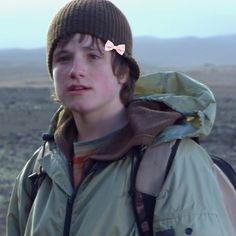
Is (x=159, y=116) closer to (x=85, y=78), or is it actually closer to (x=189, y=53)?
(x=85, y=78)

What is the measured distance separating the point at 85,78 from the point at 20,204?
0.44 meters

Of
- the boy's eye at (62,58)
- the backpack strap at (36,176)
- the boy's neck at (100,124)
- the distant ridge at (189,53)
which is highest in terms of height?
the boy's eye at (62,58)

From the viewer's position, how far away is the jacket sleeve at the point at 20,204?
2517 mm

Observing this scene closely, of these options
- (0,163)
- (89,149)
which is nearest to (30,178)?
(89,149)

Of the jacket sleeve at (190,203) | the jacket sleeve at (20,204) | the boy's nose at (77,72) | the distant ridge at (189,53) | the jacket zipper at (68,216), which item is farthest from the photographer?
the distant ridge at (189,53)

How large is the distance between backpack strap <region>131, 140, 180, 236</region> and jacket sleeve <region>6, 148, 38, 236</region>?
1.38ft

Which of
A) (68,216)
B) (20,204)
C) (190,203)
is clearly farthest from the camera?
(20,204)

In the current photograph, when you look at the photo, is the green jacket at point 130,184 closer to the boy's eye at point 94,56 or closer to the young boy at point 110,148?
the young boy at point 110,148

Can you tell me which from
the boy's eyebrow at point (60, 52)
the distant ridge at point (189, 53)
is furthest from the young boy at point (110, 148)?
the distant ridge at point (189, 53)

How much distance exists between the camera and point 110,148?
7.59 feet

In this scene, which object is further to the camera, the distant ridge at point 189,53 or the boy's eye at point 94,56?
the distant ridge at point 189,53

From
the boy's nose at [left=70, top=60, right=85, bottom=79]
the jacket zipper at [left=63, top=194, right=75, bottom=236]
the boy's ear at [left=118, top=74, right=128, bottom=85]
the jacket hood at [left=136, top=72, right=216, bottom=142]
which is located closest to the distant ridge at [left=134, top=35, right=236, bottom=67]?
the jacket hood at [left=136, top=72, right=216, bottom=142]

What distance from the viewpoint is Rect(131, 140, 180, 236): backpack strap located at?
7.15 feet

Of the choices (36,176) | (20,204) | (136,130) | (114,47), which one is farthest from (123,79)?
(20,204)
